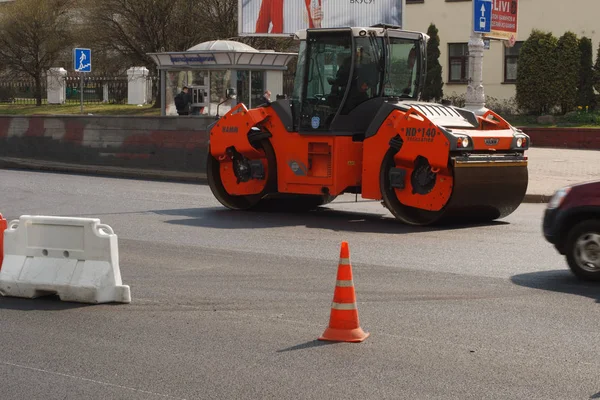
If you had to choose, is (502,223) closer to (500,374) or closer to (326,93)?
(326,93)

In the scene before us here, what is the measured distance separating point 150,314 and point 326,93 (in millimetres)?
8334

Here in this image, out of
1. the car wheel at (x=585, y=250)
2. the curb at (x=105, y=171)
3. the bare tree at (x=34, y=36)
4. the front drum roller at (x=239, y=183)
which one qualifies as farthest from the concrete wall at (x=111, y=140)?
the bare tree at (x=34, y=36)

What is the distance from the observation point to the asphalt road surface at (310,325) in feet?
21.8

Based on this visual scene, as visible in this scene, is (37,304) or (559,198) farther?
(559,198)

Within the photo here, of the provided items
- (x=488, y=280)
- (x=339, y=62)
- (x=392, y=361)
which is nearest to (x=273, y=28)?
A: (x=339, y=62)

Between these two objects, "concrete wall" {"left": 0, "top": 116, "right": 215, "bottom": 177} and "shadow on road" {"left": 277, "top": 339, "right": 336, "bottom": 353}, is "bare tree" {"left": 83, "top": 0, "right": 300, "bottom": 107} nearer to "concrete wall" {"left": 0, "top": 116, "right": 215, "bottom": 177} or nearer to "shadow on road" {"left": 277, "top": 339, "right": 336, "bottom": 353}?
"concrete wall" {"left": 0, "top": 116, "right": 215, "bottom": 177}

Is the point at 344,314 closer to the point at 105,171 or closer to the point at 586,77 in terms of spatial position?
the point at 105,171

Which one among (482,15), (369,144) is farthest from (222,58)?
(369,144)

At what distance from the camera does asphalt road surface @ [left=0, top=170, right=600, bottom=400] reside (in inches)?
262

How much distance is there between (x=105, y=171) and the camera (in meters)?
24.9

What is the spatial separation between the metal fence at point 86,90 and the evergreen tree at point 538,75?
16.3m

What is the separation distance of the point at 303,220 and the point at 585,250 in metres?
6.38

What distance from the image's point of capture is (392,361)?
7.17m

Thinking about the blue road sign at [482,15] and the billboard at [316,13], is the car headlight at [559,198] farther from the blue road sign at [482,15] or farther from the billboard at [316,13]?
the billboard at [316,13]
